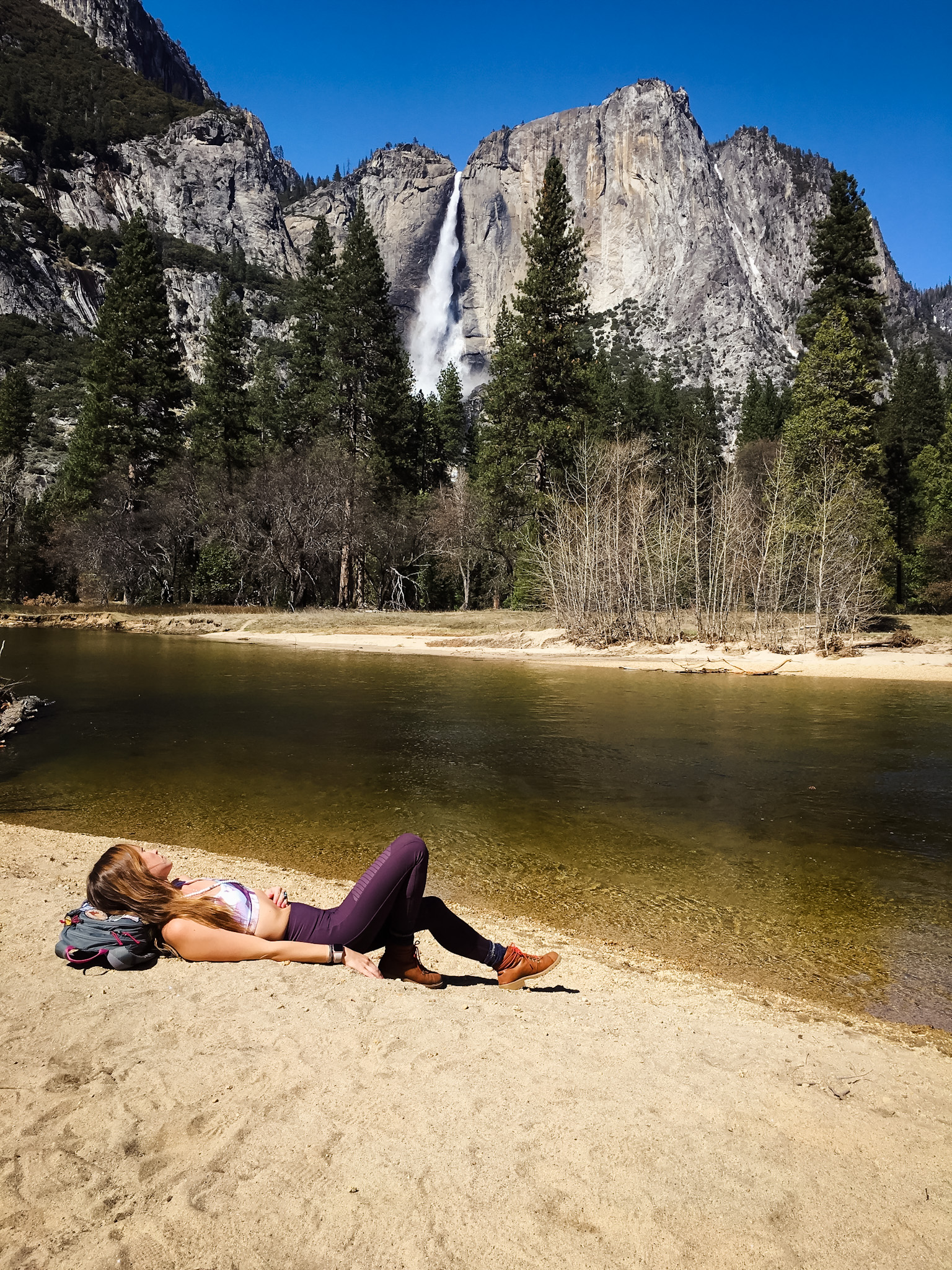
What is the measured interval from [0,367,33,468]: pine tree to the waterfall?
10895 centimetres

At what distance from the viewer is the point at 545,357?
37031mm

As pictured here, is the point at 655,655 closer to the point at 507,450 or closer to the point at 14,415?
the point at 507,450

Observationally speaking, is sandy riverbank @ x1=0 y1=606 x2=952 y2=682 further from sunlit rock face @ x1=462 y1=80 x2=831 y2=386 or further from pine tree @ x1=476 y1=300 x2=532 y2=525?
sunlit rock face @ x1=462 y1=80 x2=831 y2=386

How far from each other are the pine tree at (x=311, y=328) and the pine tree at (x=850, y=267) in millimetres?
28644

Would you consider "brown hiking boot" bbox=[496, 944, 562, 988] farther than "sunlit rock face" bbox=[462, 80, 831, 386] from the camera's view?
No

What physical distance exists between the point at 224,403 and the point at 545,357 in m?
21.7

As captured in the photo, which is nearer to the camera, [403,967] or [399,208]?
[403,967]

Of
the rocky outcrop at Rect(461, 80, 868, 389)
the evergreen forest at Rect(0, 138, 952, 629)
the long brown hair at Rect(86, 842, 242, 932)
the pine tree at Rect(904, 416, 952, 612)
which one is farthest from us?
the rocky outcrop at Rect(461, 80, 868, 389)

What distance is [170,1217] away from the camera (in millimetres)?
2285

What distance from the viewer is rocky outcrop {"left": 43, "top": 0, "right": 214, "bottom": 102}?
161m

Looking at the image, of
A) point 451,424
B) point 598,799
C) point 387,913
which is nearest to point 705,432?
point 451,424

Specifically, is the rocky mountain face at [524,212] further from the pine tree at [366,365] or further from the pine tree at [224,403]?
the pine tree at [366,365]

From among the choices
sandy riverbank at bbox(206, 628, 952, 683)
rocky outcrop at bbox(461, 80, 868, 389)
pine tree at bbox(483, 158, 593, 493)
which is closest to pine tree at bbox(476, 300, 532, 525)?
pine tree at bbox(483, 158, 593, 493)

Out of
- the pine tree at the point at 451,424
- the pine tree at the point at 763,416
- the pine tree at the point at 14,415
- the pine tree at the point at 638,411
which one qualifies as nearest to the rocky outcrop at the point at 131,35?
the pine tree at the point at 451,424
